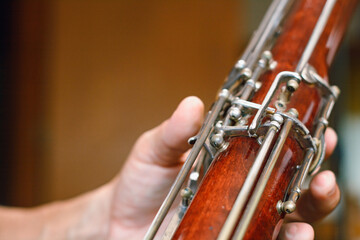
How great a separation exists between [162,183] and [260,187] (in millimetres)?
342

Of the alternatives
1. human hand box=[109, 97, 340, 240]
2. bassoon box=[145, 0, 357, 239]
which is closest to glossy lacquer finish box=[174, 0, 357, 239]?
bassoon box=[145, 0, 357, 239]

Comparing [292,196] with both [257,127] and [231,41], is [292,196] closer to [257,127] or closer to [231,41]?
[257,127]

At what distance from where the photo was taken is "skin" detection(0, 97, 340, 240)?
0.49 meters

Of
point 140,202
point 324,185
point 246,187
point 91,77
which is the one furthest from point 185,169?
point 91,77

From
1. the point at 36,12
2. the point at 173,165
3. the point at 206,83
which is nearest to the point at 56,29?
the point at 36,12

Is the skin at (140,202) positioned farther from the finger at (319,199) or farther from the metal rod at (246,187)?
the metal rod at (246,187)

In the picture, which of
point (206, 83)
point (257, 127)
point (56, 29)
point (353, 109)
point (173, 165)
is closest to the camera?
point (257, 127)

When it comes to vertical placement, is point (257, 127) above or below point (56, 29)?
above

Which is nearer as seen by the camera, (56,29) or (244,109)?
(244,109)

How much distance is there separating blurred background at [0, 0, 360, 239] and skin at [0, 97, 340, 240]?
1.16 m

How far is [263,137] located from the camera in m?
0.35

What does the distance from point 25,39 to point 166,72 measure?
2.59 feet

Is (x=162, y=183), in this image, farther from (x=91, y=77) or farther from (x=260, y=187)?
(x=91, y=77)

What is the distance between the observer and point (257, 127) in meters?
0.34
